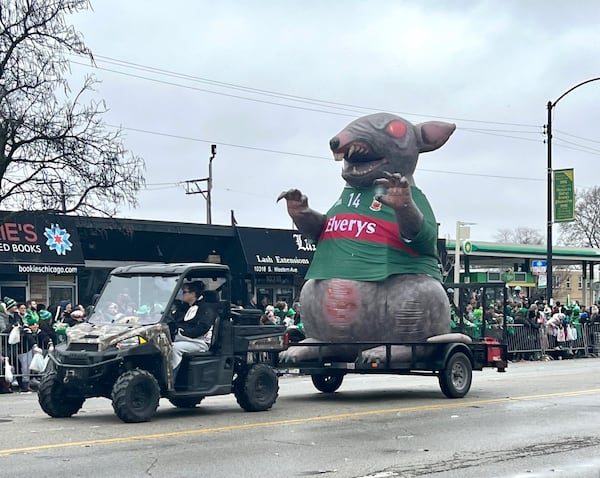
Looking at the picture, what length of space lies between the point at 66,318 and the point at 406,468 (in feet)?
40.9

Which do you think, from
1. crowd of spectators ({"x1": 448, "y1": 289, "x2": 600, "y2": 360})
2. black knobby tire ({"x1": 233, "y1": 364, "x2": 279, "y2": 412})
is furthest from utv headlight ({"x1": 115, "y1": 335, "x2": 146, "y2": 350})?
crowd of spectators ({"x1": 448, "y1": 289, "x2": 600, "y2": 360})

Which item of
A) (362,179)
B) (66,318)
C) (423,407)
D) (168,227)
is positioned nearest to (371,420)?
(423,407)

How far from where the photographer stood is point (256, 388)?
1351cm

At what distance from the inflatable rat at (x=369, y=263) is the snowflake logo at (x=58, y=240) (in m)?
12.5

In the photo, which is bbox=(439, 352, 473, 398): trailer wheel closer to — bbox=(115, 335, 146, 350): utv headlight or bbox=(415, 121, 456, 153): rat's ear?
bbox=(415, 121, 456, 153): rat's ear

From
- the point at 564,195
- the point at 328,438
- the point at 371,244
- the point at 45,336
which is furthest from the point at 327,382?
the point at 564,195

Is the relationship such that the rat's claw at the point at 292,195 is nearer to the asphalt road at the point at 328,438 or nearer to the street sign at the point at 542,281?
the asphalt road at the point at 328,438

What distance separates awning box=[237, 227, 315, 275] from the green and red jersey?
15613 mm

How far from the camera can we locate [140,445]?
1027 centimetres

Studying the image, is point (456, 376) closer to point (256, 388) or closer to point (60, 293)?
point (256, 388)

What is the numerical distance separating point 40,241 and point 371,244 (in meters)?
13.9

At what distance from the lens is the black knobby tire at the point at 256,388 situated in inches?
527

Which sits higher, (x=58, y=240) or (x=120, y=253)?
(x=58, y=240)

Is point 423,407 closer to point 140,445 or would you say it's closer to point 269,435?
point 269,435
